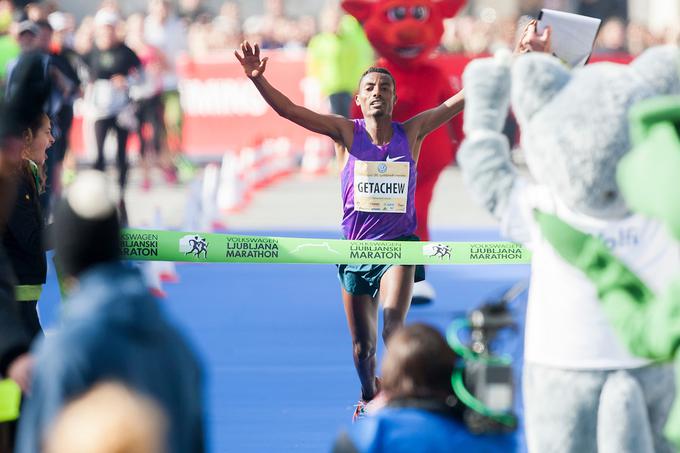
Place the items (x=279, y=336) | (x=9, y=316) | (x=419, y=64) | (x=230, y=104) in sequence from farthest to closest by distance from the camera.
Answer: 1. (x=230, y=104)
2. (x=419, y=64)
3. (x=279, y=336)
4. (x=9, y=316)

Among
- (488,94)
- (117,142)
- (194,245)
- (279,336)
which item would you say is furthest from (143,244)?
(117,142)

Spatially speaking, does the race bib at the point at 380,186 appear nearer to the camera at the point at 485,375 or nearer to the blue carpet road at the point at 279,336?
the blue carpet road at the point at 279,336

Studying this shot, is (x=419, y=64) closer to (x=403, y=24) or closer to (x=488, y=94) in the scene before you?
(x=403, y=24)

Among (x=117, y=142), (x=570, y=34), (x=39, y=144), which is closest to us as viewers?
(x=39, y=144)

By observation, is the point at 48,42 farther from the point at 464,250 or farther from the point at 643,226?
the point at 643,226

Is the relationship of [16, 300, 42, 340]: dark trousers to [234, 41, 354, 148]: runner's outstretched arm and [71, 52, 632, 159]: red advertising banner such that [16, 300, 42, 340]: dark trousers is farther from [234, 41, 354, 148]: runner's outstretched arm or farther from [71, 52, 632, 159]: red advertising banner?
[71, 52, 632, 159]: red advertising banner

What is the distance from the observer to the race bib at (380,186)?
25.0 ft

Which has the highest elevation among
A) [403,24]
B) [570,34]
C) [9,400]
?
[403,24]

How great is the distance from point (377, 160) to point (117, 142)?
966 centimetres

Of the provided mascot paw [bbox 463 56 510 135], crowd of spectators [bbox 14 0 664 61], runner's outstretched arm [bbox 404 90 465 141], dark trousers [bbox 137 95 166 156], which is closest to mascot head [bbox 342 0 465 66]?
runner's outstretched arm [bbox 404 90 465 141]

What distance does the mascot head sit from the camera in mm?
10680

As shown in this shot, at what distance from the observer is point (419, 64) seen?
418 inches

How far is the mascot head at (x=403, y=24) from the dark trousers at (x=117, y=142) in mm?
5886

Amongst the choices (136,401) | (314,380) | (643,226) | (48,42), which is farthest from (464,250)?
(48,42)
